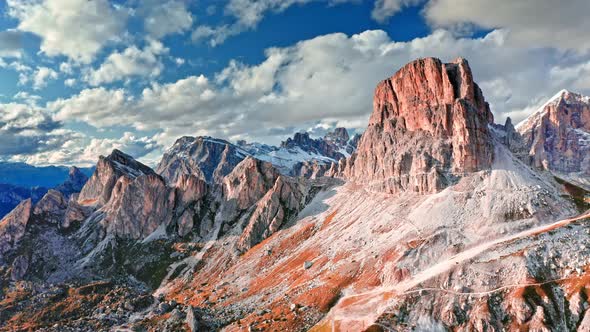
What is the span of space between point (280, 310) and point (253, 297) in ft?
88.2

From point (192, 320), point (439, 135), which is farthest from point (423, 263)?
point (192, 320)

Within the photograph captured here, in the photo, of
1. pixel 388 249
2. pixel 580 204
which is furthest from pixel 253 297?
pixel 580 204

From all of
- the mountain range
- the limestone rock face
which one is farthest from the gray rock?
the limestone rock face

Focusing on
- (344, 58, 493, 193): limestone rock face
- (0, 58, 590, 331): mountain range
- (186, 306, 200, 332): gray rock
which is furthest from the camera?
(344, 58, 493, 193): limestone rock face

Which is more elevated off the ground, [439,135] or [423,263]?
[439,135]

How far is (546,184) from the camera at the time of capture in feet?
529

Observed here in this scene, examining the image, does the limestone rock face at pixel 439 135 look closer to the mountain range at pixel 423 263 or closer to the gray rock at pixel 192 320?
the mountain range at pixel 423 263

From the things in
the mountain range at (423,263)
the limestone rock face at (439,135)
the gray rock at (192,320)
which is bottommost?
the gray rock at (192,320)

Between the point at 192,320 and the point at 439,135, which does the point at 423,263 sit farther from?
the point at 192,320

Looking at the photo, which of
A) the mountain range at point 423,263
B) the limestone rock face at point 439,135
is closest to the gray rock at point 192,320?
the mountain range at point 423,263

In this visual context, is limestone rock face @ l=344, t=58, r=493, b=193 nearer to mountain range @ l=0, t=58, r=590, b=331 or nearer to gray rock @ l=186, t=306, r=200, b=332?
mountain range @ l=0, t=58, r=590, b=331

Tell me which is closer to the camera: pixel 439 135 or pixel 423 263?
pixel 423 263

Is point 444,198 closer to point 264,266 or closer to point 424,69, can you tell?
point 424,69

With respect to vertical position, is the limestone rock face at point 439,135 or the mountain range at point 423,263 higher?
the limestone rock face at point 439,135
